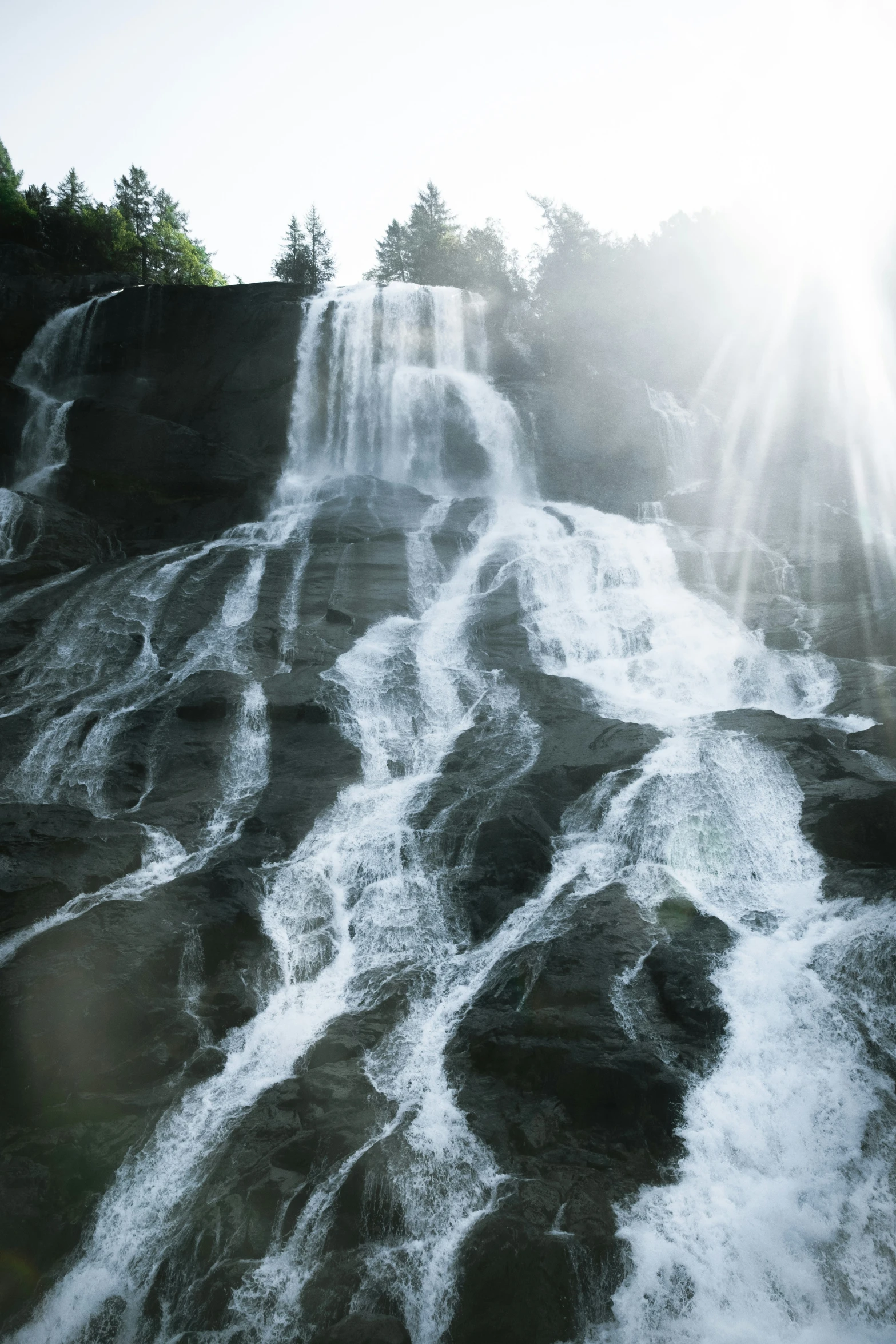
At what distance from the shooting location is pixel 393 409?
29.7 meters

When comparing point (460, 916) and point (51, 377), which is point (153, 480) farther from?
point (460, 916)

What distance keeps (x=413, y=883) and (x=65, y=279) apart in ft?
119

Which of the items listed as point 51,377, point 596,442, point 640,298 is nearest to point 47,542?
point 51,377

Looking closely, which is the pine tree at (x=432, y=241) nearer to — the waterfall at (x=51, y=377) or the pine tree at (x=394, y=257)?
the pine tree at (x=394, y=257)

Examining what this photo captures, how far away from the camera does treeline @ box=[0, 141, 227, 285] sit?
43.3m

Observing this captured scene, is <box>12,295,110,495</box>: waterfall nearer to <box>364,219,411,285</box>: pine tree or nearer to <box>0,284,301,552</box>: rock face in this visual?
<box>0,284,301,552</box>: rock face

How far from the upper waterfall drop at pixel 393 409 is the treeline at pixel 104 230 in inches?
559

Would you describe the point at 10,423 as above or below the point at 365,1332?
above

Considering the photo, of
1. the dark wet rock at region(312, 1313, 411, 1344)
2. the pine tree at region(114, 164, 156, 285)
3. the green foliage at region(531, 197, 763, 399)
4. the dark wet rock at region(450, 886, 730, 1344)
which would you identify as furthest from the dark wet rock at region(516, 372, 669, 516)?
the pine tree at region(114, 164, 156, 285)

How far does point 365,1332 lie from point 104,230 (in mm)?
54954

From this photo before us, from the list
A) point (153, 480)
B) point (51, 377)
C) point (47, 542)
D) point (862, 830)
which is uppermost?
point (51, 377)

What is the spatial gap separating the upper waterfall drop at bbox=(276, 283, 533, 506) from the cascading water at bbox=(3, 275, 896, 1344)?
19.2 ft

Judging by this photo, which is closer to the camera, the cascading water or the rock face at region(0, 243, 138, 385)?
the cascading water

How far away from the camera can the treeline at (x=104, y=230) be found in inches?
1704
